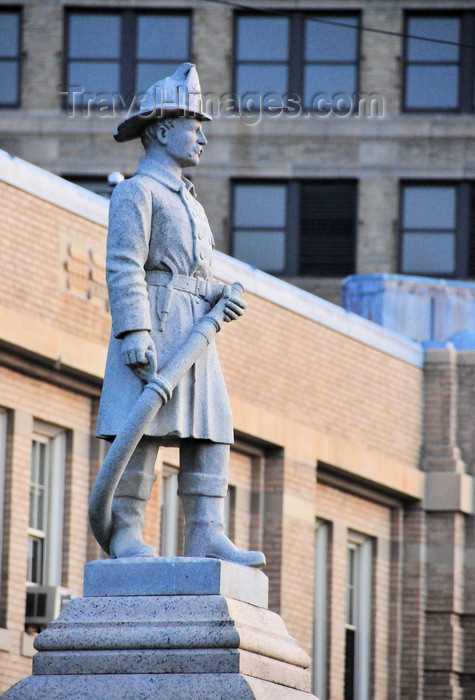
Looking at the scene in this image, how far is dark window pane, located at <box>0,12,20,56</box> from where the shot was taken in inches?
1518

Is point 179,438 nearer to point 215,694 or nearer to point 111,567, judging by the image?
point 111,567

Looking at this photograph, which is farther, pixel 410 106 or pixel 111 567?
pixel 410 106

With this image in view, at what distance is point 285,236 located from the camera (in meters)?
38.3

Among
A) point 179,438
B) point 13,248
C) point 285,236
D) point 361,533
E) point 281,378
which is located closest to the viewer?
point 179,438

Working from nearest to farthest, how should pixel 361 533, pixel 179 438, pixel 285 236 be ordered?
pixel 179 438 → pixel 361 533 → pixel 285 236

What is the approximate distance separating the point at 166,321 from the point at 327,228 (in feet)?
88.6

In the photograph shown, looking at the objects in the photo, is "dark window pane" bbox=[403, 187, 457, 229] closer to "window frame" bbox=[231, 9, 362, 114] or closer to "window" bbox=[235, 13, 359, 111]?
"window frame" bbox=[231, 9, 362, 114]

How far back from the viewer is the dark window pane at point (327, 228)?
38406 millimetres

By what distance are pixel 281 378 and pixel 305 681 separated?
43.7ft

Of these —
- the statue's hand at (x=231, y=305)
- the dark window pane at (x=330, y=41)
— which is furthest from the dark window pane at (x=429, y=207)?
the statue's hand at (x=231, y=305)

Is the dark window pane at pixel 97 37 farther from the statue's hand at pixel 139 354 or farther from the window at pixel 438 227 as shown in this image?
the statue's hand at pixel 139 354

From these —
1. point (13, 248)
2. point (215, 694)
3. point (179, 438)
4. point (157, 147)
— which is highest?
point (13, 248)

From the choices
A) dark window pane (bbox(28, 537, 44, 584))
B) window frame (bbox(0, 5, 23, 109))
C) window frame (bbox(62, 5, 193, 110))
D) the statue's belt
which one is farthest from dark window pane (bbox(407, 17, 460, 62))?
the statue's belt

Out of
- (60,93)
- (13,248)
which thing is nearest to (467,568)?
(13,248)
